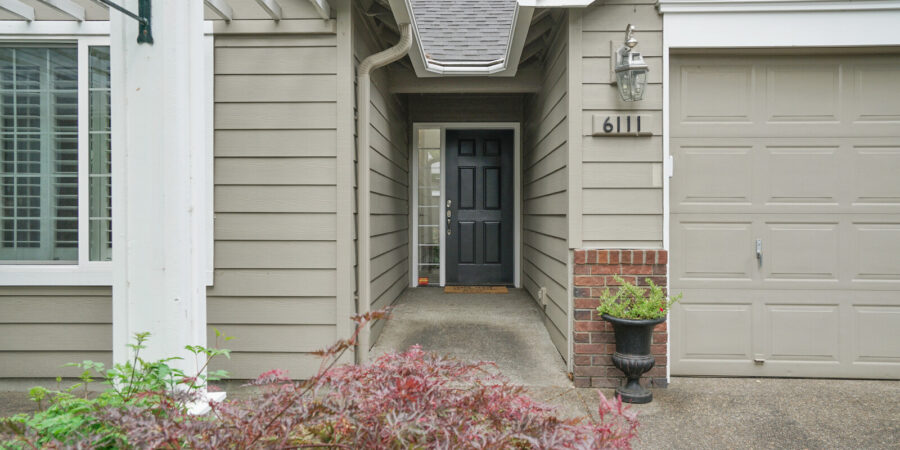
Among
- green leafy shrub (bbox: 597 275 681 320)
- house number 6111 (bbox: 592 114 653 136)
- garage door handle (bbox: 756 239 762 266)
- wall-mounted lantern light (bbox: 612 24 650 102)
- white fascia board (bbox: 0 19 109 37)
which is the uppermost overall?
white fascia board (bbox: 0 19 109 37)

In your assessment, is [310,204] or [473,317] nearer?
[310,204]

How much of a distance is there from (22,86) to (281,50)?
1.59 meters

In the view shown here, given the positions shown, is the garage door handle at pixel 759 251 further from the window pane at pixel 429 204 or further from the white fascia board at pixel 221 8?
the white fascia board at pixel 221 8

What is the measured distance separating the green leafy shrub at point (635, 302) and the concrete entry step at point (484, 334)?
56 centimetres

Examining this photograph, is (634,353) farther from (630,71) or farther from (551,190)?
(630,71)

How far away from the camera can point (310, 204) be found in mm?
3107

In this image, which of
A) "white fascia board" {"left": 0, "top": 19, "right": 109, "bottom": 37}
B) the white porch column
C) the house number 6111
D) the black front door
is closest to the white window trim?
"white fascia board" {"left": 0, "top": 19, "right": 109, "bottom": 37}

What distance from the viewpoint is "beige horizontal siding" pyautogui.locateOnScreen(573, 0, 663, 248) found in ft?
10.2

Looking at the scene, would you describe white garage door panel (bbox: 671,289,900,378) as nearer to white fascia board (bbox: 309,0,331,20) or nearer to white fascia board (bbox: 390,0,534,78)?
white fascia board (bbox: 390,0,534,78)

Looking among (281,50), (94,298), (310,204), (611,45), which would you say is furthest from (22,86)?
(611,45)

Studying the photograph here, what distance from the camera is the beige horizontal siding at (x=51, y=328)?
3143 millimetres

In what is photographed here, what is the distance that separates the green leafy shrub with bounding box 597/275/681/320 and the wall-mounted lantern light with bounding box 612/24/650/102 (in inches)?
42.4

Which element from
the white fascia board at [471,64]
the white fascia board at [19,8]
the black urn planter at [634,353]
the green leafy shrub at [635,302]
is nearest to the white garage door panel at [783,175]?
the green leafy shrub at [635,302]

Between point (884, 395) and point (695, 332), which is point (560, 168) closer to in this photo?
point (695, 332)
